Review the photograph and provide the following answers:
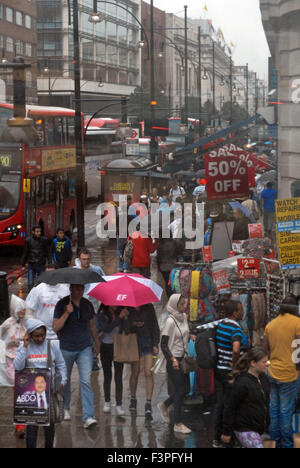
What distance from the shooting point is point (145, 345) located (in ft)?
28.7

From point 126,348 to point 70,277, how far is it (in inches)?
40.5

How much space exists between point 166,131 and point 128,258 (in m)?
8.76

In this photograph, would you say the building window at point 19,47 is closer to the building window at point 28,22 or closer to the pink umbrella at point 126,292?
the building window at point 28,22

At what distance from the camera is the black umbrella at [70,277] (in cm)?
826

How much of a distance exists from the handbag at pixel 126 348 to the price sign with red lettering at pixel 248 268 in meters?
2.48

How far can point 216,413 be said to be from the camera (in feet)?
25.0

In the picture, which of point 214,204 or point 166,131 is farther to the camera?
point 166,131

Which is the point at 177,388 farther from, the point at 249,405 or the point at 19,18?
the point at 19,18

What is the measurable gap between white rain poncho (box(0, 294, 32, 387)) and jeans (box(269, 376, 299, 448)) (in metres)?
2.77

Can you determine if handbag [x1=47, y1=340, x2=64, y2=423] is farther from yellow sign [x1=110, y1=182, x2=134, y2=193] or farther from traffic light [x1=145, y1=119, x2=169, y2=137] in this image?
traffic light [x1=145, y1=119, x2=169, y2=137]

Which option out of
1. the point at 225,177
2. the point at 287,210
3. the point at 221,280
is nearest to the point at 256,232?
the point at 225,177

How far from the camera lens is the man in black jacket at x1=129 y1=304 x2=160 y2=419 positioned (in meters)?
8.64
